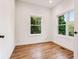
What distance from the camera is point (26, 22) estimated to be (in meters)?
5.17

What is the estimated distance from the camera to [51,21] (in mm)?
6160

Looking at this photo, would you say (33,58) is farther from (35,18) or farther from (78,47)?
(35,18)

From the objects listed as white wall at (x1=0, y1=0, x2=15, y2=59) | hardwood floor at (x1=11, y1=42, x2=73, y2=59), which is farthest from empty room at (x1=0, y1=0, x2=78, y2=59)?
white wall at (x1=0, y1=0, x2=15, y2=59)

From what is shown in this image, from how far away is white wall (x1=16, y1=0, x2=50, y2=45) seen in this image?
4.93 m

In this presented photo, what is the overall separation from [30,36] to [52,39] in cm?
174

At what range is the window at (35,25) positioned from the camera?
5.50 meters

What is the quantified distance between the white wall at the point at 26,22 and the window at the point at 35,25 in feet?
0.91

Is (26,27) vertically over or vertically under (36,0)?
under

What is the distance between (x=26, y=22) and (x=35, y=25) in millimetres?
725

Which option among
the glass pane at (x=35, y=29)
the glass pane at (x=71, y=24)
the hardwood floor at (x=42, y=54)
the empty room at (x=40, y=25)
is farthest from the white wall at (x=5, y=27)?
the glass pane at (x=35, y=29)

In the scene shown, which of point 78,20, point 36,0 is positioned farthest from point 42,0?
point 78,20

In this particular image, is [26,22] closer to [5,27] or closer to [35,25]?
[35,25]

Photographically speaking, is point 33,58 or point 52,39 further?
point 52,39

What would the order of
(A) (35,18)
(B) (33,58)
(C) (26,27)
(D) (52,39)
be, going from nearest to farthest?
(B) (33,58) < (C) (26,27) < (A) (35,18) < (D) (52,39)
